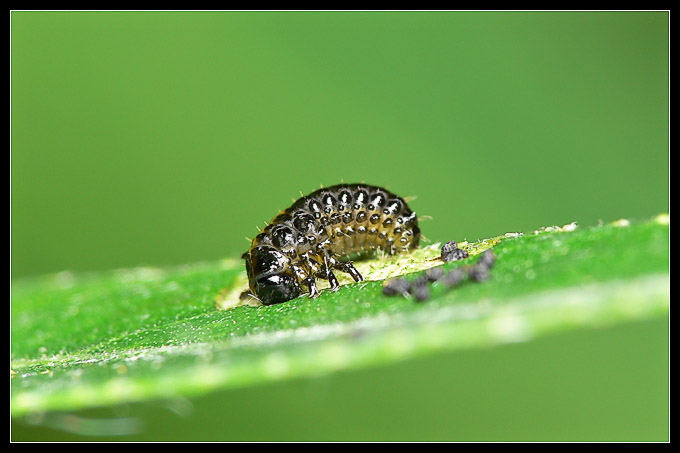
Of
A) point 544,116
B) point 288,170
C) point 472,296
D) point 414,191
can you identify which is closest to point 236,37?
point 288,170

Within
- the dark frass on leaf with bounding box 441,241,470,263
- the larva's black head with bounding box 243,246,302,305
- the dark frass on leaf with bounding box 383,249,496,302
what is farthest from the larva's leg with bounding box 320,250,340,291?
the dark frass on leaf with bounding box 383,249,496,302

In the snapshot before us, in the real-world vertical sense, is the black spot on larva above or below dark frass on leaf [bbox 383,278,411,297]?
above

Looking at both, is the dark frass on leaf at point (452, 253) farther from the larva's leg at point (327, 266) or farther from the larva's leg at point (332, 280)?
the larva's leg at point (327, 266)

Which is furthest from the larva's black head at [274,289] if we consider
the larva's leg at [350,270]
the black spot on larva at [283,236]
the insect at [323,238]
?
the black spot on larva at [283,236]

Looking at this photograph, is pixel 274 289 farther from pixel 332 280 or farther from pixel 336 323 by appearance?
pixel 336 323

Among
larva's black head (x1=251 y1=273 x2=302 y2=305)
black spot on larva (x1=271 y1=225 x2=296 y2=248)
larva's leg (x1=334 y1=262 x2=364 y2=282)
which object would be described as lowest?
larva's black head (x1=251 y1=273 x2=302 y2=305)

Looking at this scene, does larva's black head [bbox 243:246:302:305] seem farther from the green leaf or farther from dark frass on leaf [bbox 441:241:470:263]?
dark frass on leaf [bbox 441:241:470:263]

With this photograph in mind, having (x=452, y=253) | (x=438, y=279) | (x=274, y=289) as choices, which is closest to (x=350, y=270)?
(x=274, y=289)

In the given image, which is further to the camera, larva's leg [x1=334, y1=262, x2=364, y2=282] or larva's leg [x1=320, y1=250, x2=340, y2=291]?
larva's leg [x1=320, y1=250, x2=340, y2=291]
